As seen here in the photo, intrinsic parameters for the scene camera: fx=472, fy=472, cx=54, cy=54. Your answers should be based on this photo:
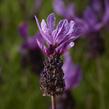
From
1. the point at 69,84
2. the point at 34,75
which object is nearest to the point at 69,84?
the point at 69,84

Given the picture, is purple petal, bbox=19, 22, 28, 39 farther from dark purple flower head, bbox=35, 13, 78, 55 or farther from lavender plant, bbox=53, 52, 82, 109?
dark purple flower head, bbox=35, 13, 78, 55

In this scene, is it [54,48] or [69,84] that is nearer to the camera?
[54,48]

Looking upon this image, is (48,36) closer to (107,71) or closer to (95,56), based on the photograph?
(95,56)

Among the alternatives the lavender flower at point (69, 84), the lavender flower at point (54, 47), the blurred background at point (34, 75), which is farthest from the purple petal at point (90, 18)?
the lavender flower at point (54, 47)

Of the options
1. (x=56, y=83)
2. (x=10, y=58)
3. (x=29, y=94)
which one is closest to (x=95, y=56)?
(x=29, y=94)

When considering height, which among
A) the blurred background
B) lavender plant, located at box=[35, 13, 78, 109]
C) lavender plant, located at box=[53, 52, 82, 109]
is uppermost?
the blurred background

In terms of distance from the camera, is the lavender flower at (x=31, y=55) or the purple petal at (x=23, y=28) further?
the lavender flower at (x=31, y=55)

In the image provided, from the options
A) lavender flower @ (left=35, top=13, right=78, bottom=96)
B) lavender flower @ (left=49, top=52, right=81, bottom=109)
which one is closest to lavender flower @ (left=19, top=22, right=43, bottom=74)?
lavender flower @ (left=49, top=52, right=81, bottom=109)

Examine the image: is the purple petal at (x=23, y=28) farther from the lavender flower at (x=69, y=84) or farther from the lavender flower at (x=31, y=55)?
the lavender flower at (x=69, y=84)

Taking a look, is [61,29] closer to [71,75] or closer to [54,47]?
[54,47]
